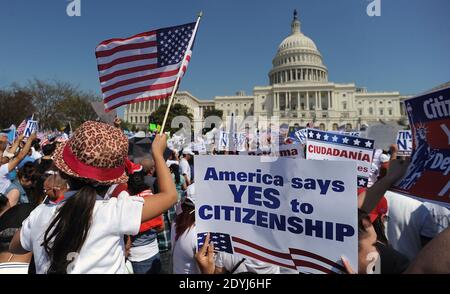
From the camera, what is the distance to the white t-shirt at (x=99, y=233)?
53.9 inches

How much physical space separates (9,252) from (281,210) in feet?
5.03

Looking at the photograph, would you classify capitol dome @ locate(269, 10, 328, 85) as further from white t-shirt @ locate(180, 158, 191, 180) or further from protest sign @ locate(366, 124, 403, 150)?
protest sign @ locate(366, 124, 403, 150)

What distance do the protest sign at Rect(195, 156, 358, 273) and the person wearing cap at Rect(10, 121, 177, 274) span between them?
1.55 ft

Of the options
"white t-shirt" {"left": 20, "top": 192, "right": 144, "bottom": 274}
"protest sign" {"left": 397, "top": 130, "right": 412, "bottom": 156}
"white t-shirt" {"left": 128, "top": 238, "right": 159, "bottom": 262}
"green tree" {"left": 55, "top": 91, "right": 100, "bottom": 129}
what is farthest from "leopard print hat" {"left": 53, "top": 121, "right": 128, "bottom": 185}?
"green tree" {"left": 55, "top": 91, "right": 100, "bottom": 129}

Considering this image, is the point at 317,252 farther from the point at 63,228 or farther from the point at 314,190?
the point at 63,228

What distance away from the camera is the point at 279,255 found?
169 cm

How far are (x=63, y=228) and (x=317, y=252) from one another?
3.99 feet

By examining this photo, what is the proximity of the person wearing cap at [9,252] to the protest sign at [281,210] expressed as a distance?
1.00 meters

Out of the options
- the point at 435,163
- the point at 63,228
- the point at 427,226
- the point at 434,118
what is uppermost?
the point at 434,118

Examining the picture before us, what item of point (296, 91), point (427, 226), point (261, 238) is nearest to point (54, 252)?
point (261, 238)

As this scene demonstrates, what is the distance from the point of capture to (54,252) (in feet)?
4.36

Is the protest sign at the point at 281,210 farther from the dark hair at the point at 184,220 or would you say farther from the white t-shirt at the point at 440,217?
the white t-shirt at the point at 440,217

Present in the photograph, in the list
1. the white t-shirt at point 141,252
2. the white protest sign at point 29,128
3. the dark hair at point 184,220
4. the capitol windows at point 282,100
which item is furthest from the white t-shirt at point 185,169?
the capitol windows at point 282,100

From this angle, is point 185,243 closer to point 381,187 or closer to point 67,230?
point 67,230
